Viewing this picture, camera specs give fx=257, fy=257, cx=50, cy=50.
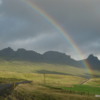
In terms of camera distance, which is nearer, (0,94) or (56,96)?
(0,94)

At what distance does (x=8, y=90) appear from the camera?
218ft

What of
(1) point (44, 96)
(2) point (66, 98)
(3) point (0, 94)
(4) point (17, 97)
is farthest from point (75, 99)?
(3) point (0, 94)

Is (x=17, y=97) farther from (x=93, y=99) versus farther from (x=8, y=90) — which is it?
(x=93, y=99)

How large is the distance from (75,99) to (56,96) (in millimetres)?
4973

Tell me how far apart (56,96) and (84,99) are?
7.15 metres

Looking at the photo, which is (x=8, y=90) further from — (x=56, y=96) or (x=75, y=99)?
(x=75, y=99)

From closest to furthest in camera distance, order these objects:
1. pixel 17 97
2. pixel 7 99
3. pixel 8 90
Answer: pixel 7 99 < pixel 17 97 < pixel 8 90

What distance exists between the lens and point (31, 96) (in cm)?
6381

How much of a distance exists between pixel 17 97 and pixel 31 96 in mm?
3599

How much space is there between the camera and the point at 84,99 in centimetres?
6512

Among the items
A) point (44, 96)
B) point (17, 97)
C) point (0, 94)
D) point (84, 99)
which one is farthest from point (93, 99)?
point (0, 94)

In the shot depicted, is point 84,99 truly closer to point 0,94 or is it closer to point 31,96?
point 31,96

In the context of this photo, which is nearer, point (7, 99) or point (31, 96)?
point (7, 99)

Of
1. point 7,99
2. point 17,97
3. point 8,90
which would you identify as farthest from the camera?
point 8,90
